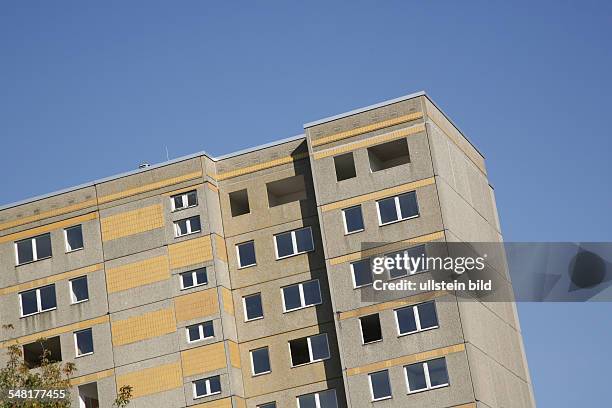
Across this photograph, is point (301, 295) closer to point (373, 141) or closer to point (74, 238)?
point (373, 141)

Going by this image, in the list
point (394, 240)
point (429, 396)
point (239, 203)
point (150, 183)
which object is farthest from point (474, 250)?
point (150, 183)

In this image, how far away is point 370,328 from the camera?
60906mm

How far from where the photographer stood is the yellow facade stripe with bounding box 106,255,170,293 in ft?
213

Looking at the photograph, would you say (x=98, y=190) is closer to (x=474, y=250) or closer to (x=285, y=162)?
(x=285, y=162)

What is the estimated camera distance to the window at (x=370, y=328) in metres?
60.7

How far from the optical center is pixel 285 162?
65.9 m

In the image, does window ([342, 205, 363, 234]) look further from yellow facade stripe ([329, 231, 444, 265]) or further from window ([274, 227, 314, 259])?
window ([274, 227, 314, 259])

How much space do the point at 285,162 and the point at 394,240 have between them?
26.6ft

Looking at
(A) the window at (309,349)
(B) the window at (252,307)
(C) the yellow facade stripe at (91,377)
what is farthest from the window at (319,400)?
(C) the yellow facade stripe at (91,377)

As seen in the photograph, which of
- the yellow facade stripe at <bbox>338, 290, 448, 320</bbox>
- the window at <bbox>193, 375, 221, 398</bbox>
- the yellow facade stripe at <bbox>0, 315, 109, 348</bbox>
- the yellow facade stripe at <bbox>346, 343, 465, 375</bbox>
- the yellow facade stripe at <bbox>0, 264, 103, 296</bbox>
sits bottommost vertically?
the yellow facade stripe at <bbox>346, 343, 465, 375</bbox>

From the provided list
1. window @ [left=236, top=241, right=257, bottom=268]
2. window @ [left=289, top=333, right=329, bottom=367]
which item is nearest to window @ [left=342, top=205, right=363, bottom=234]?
window @ [left=289, top=333, right=329, bottom=367]

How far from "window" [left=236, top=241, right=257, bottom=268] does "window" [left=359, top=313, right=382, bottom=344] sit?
7.67 m

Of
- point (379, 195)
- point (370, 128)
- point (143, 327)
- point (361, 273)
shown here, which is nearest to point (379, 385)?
point (361, 273)

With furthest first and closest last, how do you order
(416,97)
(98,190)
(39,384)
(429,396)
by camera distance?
(98,190) → (416,97) → (429,396) → (39,384)
